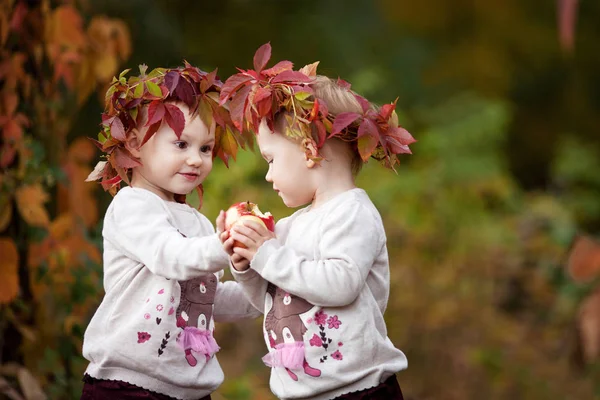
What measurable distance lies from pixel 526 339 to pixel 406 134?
447 centimetres

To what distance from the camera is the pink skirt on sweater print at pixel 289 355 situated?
239 centimetres

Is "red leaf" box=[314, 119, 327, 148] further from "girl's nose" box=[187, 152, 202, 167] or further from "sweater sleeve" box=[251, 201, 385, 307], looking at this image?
"girl's nose" box=[187, 152, 202, 167]

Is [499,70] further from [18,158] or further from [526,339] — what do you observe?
[18,158]

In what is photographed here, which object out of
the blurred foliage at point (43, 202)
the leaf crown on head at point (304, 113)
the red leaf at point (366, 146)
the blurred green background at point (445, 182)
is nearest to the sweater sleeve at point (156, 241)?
the leaf crown on head at point (304, 113)

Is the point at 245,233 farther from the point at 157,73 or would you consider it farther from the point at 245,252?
the point at 157,73

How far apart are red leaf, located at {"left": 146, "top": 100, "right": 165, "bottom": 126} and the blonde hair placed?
42 centimetres

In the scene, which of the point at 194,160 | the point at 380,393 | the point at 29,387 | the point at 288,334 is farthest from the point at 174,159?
the point at 29,387

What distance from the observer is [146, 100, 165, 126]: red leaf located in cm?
255

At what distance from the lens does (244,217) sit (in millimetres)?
2395

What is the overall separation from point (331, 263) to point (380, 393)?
381 millimetres

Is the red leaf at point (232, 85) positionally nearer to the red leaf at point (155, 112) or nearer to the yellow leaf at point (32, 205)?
the red leaf at point (155, 112)

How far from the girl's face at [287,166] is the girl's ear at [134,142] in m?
0.37

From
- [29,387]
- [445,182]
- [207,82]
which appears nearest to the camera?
[207,82]

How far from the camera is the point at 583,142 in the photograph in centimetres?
1060
